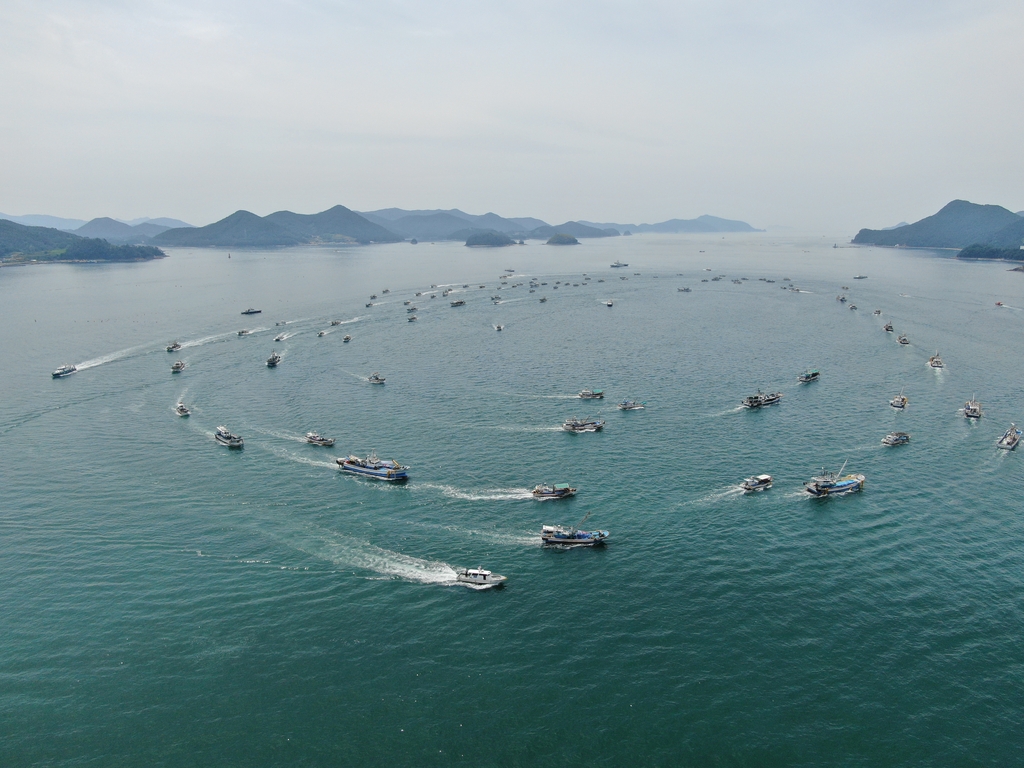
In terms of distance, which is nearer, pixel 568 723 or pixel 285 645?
pixel 568 723

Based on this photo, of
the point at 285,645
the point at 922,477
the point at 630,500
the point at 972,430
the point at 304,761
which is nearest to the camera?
the point at 304,761

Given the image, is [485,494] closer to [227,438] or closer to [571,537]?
[571,537]

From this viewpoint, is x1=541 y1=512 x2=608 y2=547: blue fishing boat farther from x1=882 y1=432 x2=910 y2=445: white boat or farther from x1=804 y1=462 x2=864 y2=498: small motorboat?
x1=882 y1=432 x2=910 y2=445: white boat

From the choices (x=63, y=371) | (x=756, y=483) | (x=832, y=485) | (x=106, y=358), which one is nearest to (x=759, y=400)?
(x=832, y=485)

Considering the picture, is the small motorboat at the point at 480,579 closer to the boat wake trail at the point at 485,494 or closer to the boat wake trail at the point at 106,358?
the boat wake trail at the point at 485,494

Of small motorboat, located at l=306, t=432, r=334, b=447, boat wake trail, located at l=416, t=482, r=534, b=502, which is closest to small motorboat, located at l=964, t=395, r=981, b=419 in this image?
boat wake trail, located at l=416, t=482, r=534, b=502

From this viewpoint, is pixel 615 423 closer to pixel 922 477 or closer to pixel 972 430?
pixel 922 477

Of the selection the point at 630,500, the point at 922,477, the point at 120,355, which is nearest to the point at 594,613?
the point at 630,500
